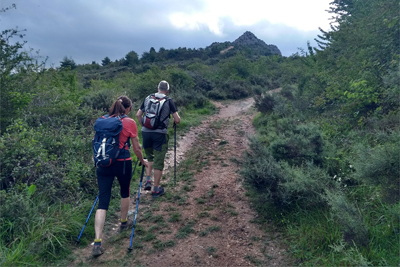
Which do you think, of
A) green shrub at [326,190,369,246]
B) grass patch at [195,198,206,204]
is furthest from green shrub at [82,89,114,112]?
green shrub at [326,190,369,246]

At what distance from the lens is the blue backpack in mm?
3523

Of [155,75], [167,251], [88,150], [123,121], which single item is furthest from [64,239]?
[155,75]

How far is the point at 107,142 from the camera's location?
11.7 feet

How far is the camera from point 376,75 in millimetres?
6281

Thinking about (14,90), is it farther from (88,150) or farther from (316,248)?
(316,248)

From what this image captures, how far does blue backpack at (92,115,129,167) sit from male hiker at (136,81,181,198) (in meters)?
1.26

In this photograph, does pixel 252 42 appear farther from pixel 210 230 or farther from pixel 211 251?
pixel 211 251

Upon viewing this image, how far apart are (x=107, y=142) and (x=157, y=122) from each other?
150cm

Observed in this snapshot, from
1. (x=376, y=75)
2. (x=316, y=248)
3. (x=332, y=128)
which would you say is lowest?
(x=316, y=248)

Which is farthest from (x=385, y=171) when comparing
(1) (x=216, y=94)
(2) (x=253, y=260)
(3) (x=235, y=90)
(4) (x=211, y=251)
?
(3) (x=235, y=90)

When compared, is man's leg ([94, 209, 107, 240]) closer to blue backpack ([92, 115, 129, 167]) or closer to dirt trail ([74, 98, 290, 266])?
dirt trail ([74, 98, 290, 266])

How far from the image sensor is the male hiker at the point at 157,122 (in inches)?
194

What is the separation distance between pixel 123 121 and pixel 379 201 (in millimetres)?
3356

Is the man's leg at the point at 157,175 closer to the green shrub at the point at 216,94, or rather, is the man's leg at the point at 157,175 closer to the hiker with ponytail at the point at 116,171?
the hiker with ponytail at the point at 116,171
